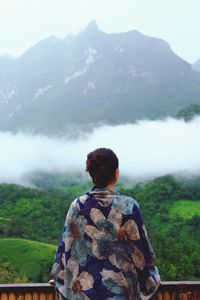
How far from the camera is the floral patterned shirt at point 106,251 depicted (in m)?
2.46

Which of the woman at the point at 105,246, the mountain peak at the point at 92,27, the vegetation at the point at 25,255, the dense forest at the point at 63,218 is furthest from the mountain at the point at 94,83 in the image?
the woman at the point at 105,246

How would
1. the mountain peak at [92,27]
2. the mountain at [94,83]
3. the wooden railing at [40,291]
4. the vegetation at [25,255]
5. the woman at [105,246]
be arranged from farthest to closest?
the mountain peak at [92,27]
the mountain at [94,83]
the vegetation at [25,255]
the wooden railing at [40,291]
the woman at [105,246]

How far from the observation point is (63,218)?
186 feet

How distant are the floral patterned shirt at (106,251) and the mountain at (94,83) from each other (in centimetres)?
9504

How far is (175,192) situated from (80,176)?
1018 inches

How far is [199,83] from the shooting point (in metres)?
104

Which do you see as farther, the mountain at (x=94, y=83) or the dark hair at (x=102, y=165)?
the mountain at (x=94, y=83)

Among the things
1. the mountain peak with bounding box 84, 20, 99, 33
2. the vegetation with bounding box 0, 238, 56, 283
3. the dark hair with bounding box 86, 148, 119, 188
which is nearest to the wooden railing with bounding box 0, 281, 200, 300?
the dark hair with bounding box 86, 148, 119, 188

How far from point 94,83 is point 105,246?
11482 centimetres

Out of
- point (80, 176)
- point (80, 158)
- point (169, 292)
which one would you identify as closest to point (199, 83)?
point (80, 158)

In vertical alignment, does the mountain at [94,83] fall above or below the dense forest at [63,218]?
above

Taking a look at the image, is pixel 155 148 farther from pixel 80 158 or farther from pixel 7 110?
pixel 7 110

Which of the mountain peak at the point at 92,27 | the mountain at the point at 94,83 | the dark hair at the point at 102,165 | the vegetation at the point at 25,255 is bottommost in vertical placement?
the vegetation at the point at 25,255

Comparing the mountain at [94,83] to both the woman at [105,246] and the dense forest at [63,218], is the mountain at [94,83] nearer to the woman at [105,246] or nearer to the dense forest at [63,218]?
the dense forest at [63,218]
